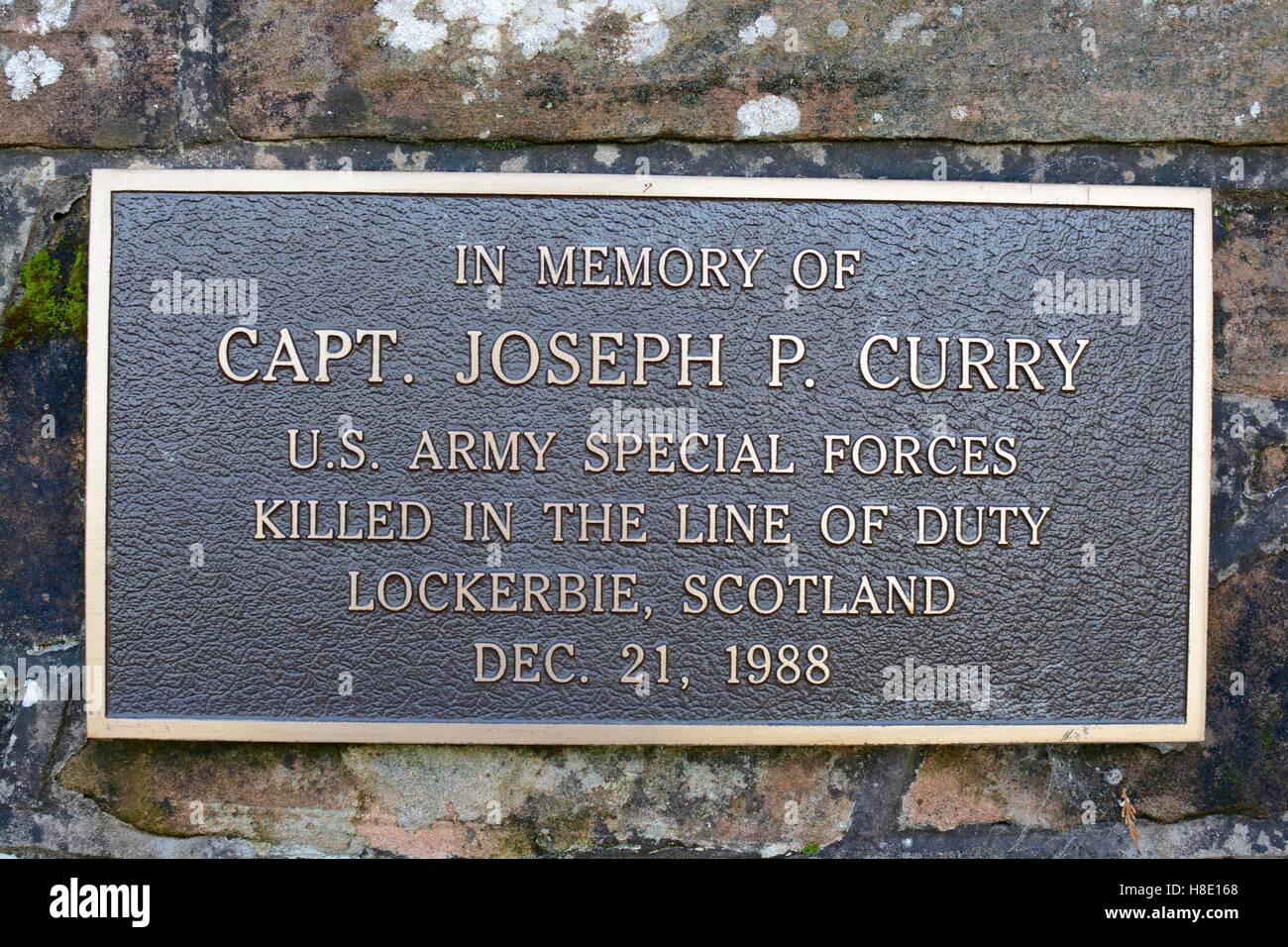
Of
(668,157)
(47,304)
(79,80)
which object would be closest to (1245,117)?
(668,157)

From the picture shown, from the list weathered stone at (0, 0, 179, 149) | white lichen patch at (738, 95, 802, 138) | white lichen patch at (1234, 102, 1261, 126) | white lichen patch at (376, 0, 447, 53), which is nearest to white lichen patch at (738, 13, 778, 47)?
white lichen patch at (738, 95, 802, 138)

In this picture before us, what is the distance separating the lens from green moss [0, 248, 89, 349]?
244 cm

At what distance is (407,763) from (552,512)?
74cm

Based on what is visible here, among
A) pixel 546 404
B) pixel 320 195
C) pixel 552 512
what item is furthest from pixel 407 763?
pixel 320 195

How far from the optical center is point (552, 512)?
2328mm

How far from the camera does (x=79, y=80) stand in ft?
8.05

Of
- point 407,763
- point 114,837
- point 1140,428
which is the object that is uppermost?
point 1140,428

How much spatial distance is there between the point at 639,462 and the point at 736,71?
1.02 metres

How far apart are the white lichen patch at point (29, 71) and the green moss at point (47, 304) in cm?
41

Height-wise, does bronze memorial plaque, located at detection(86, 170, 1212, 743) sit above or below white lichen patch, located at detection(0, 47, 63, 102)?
below

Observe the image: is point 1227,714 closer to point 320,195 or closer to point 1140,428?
point 1140,428

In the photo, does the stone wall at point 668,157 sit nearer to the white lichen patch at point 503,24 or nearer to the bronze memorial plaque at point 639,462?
the white lichen patch at point 503,24

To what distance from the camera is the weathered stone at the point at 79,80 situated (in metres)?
2.45

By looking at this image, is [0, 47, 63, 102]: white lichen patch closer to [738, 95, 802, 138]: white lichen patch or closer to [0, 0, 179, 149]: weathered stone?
[0, 0, 179, 149]: weathered stone
